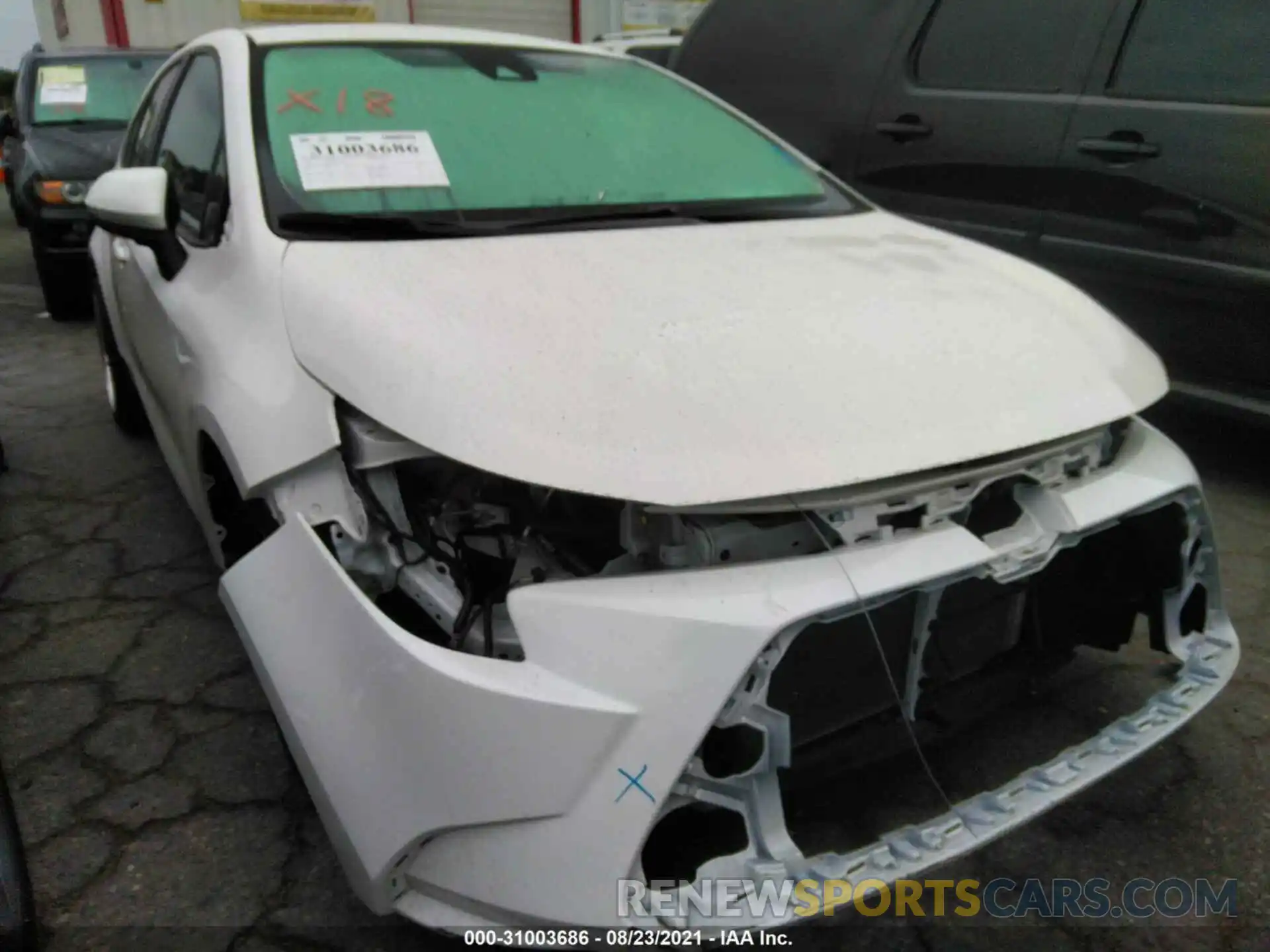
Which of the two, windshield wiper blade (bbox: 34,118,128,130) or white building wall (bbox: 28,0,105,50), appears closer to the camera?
windshield wiper blade (bbox: 34,118,128,130)

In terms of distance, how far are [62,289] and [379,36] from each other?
4111 millimetres

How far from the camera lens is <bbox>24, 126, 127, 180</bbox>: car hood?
5.51m

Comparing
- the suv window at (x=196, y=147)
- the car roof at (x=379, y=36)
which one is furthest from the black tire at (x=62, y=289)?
the car roof at (x=379, y=36)

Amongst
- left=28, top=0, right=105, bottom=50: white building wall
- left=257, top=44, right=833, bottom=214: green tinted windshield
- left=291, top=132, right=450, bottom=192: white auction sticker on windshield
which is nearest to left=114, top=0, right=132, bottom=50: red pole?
left=28, top=0, right=105, bottom=50: white building wall

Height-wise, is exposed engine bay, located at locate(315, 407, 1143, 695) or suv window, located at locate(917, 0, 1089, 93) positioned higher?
suv window, located at locate(917, 0, 1089, 93)

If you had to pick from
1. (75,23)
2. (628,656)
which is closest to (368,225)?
(628,656)

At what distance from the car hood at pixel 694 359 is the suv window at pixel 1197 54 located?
151cm

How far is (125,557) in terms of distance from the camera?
2924 millimetres

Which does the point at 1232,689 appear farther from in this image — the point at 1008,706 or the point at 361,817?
the point at 361,817

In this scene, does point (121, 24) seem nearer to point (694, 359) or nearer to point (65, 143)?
point (65, 143)

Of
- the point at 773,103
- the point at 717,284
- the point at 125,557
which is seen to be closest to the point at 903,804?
the point at 717,284

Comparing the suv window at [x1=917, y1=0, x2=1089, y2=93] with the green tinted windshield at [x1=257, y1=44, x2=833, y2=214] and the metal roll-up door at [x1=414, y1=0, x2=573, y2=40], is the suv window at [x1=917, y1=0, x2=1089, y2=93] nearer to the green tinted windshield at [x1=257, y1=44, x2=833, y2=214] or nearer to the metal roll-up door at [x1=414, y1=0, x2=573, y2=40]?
the green tinted windshield at [x1=257, y1=44, x2=833, y2=214]

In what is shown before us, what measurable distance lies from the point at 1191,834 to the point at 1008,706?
469 millimetres

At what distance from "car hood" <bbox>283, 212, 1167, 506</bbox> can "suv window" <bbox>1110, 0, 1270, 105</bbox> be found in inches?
59.6
